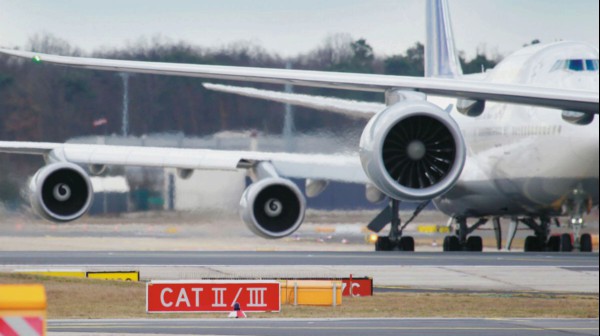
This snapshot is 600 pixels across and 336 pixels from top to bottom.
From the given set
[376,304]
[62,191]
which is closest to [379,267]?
[376,304]

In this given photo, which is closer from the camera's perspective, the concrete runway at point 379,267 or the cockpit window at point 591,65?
the concrete runway at point 379,267

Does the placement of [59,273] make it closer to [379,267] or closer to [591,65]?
[379,267]

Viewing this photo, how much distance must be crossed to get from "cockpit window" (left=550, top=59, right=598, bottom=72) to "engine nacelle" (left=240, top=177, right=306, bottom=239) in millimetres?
5151

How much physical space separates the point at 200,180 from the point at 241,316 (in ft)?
37.0

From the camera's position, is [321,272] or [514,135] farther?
[514,135]

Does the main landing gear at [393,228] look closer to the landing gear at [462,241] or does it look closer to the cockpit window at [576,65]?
the landing gear at [462,241]

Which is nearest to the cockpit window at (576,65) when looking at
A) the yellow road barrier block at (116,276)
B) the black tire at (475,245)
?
the black tire at (475,245)

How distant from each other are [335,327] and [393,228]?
1331cm

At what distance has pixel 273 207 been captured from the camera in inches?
974

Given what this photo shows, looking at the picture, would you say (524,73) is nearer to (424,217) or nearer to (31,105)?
(424,217)

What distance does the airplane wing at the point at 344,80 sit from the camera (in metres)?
15.3

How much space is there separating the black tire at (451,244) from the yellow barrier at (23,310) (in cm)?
2077

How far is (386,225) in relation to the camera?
2638 centimetres

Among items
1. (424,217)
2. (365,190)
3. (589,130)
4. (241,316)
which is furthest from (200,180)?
(241,316)
